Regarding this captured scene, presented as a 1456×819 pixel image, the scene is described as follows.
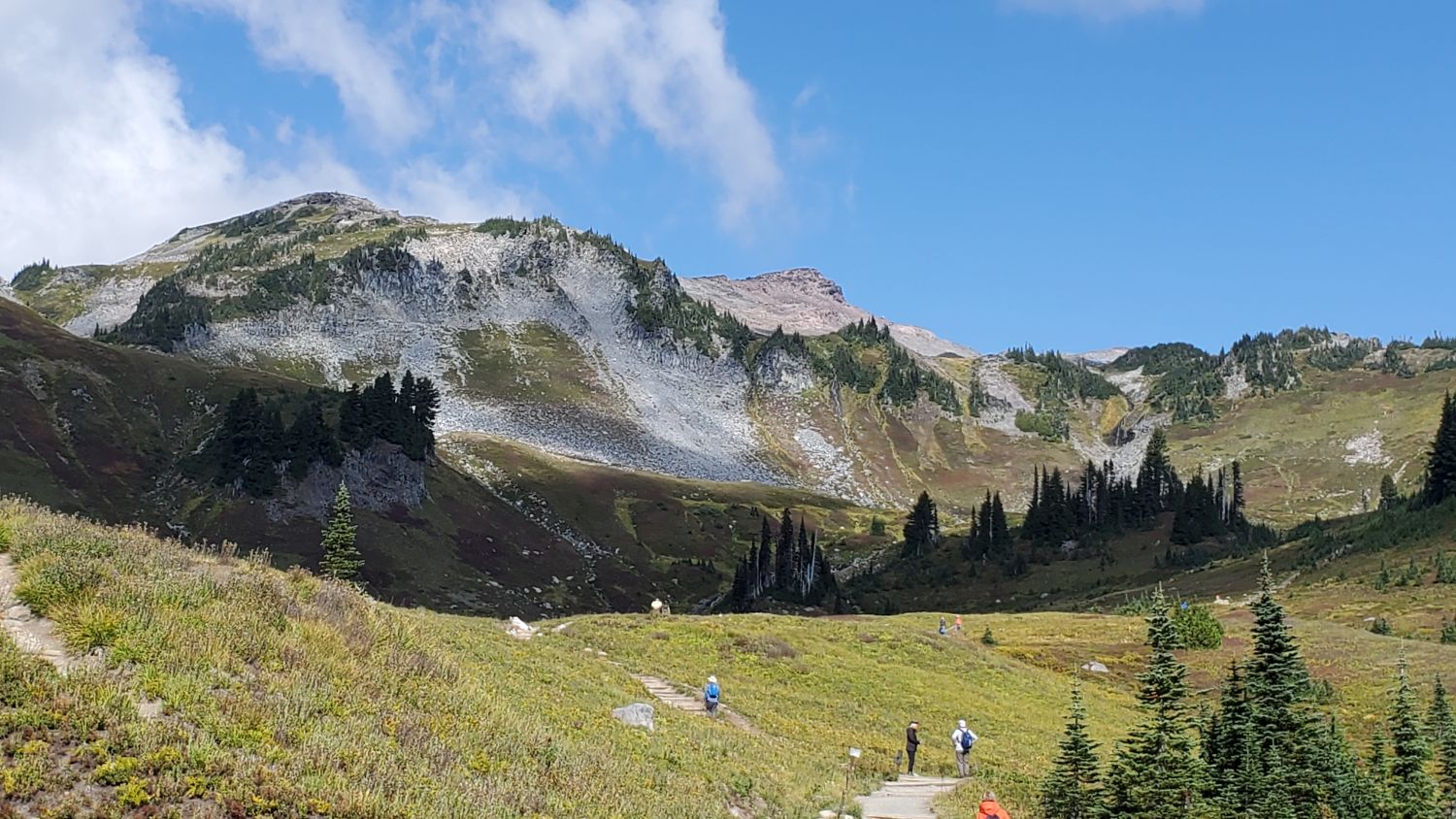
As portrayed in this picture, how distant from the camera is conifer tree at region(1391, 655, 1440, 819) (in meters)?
29.2

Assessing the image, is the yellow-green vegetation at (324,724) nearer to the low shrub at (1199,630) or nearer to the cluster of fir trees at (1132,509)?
the low shrub at (1199,630)

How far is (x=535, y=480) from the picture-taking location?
197625 mm

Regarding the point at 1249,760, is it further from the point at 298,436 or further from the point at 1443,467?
the point at 298,436

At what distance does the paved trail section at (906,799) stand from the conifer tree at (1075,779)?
3.38 metres

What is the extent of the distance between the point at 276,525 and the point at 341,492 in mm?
74520

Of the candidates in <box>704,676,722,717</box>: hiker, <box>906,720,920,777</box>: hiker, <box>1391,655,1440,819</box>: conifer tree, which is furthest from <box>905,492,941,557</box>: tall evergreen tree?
<box>704,676,722,717</box>: hiker

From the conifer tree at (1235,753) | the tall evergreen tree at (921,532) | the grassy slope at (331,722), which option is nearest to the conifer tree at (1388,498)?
the tall evergreen tree at (921,532)

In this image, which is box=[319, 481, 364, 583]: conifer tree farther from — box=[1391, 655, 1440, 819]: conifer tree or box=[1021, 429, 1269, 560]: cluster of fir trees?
box=[1021, 429, 1269, 560]: cluster of fir trees

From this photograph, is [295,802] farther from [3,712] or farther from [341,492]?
[341,492]

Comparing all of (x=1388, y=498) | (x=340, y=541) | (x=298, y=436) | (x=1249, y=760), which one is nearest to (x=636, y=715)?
(x=1249, y=760)

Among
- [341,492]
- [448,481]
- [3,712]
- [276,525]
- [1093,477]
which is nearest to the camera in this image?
[3,712]

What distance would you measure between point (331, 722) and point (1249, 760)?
2449 cm

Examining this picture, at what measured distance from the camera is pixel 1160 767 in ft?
75.3

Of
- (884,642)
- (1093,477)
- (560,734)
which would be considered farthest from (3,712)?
(1093,477)
